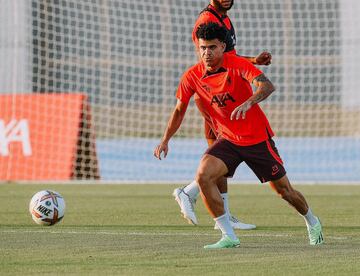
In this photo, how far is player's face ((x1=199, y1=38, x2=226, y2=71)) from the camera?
8.15 m

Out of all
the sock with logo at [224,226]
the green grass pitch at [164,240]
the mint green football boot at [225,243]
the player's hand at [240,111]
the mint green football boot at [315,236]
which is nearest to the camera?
the green grass pitch at [164,240]

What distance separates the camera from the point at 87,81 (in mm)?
23078

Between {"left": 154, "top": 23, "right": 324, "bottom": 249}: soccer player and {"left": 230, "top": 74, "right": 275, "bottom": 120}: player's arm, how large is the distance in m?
0.13

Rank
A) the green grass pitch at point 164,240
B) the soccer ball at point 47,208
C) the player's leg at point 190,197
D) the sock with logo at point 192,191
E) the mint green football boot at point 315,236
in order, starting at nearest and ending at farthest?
1. the green grass pitch at point 164,240
2. the mint green football boot at point 315,236
3. the soccer ball at point 47,208
4. the player's leg at point 190,197
5. the sock with logo at point 192,191

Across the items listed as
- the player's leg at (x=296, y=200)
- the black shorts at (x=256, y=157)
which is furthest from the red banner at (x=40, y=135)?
the player's leg at (x=296, y=200)

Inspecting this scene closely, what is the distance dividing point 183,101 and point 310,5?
13974 mm

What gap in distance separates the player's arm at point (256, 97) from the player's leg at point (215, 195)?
1.70 feet

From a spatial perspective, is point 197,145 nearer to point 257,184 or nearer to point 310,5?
point 257,184

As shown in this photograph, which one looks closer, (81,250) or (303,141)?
(81,250)

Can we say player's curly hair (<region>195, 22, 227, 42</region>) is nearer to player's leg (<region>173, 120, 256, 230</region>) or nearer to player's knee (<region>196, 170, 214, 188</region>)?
player's knee (<region>196, 170, 214, 188</region>)

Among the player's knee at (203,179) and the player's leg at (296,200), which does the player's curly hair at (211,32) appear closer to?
the player's knee at (203,179)

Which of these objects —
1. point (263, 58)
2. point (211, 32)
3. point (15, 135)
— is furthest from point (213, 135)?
point (15, 135)

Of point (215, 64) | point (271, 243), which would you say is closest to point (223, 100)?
point (215, 64)

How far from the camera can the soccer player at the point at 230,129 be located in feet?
26.9
